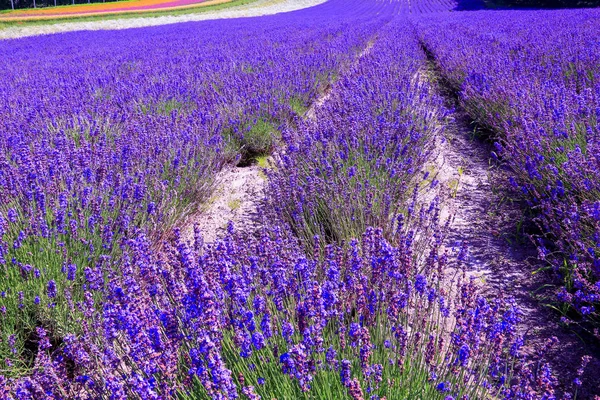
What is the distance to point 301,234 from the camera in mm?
2527

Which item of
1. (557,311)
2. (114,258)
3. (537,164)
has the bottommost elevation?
(557,311)

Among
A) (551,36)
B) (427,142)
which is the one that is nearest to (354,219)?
(427,142)

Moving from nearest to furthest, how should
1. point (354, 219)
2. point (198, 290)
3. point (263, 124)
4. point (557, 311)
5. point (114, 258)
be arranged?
point (198, 290) < point (557, 311) < point (114, 258) < point (354, 219) < point (263, 124)

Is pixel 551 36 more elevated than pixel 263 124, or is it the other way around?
pixel 551 36

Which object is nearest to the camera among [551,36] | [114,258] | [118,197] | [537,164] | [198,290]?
[198,290]

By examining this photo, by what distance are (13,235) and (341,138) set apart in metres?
2.15

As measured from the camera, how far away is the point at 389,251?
146 centimetres

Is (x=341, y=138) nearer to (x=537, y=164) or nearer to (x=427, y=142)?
(x=427, y=142)

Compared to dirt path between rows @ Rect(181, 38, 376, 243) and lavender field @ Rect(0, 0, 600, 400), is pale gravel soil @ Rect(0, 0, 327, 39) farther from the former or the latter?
dirt path between rows @ Rect(181, 38, 376, 243)

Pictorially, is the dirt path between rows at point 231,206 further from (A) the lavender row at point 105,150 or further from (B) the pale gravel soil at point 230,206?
(A) the lavender row at point 105,150

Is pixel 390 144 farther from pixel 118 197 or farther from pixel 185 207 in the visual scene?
pixel 118 197

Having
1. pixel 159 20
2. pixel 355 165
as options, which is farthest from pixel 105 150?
pixel 159 20

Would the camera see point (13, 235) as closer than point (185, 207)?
Yes

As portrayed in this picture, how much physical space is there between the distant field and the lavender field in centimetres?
2028
